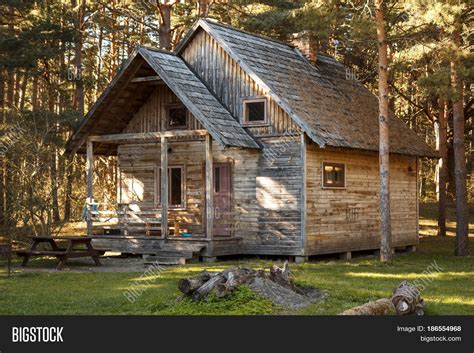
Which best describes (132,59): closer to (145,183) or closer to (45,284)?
(145,183)

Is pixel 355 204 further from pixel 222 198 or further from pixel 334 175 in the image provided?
pixel 222 198

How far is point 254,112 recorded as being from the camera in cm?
2542

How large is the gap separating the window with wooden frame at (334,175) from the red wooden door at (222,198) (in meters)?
3.05

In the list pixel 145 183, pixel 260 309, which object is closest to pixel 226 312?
pixel 260 309

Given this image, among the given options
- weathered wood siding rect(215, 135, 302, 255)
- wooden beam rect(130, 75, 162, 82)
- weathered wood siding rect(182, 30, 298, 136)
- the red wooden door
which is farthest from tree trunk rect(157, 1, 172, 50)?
weathered wood siding rect(215, 135, 302, 255)

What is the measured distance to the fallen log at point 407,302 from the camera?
1302 cm

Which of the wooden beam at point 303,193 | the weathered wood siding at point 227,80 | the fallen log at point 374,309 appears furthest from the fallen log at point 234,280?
the weathered wood siding at point 227,80

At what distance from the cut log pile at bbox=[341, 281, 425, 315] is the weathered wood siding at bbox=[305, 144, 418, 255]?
10866 millimetres

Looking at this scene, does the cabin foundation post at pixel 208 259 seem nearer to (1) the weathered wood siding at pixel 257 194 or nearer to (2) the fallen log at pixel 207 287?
(1) the weathered wood siding at pixel 257 194

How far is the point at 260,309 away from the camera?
13164 millimetres

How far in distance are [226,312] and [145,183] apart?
1522 centimetres

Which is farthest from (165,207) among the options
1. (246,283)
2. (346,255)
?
(246,283)

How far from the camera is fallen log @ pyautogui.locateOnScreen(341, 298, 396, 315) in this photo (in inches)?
480
